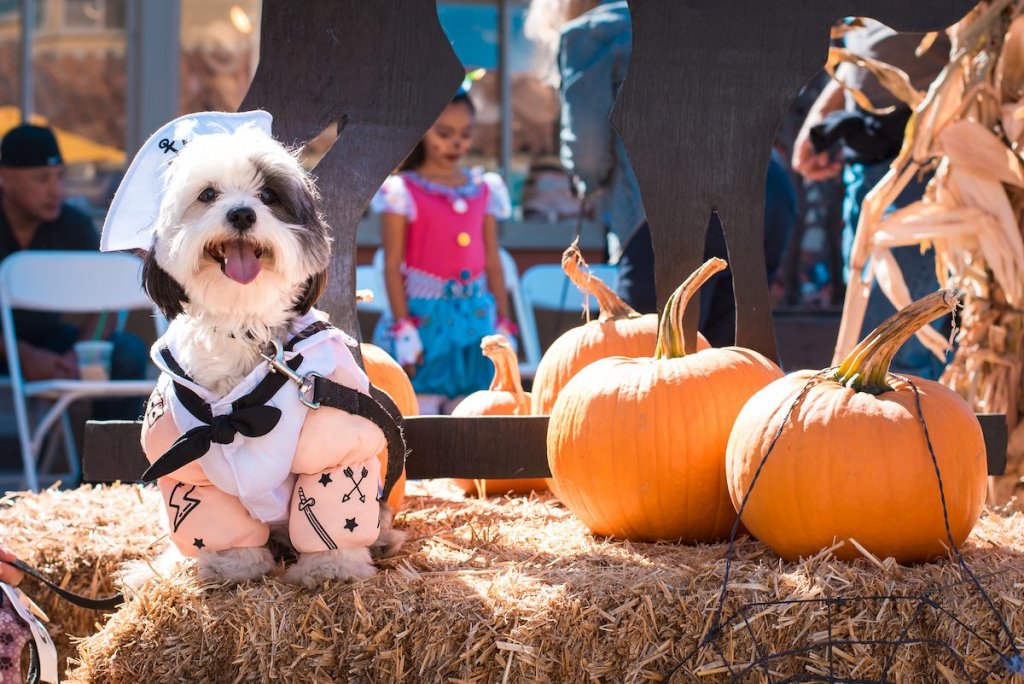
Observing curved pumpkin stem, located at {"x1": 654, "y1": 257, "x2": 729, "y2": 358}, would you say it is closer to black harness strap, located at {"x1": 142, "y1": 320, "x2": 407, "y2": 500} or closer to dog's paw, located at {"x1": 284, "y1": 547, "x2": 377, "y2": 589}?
black harness strap, located at {"x1": 142, "y1": 320, "x2": 407, "y2": 500}

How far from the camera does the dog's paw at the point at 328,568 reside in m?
2.13

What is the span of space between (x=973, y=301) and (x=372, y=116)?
181 centimetres

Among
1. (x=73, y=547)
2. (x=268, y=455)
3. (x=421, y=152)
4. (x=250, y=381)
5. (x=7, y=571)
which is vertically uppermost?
(x=421, y=152)

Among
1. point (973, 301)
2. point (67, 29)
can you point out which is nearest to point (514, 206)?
point (67, 29)

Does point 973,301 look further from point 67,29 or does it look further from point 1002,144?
point 67,29

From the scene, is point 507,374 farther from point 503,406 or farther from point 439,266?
point 439,266

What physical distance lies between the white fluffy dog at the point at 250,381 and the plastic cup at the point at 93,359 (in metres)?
3.68

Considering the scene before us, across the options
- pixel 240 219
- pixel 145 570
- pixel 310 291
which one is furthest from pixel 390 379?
pixel 240 219

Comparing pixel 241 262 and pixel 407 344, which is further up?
pixel 241 262

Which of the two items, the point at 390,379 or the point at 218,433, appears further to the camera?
the point at 390,379

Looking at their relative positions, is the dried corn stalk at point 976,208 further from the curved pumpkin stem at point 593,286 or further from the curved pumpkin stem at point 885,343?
the curved pumpkin stem at point 885,343

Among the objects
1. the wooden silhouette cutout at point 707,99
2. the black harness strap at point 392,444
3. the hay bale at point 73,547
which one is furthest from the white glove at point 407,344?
the black harness strap at point 392,444

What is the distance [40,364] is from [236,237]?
13.5 feet

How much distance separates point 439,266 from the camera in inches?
215
